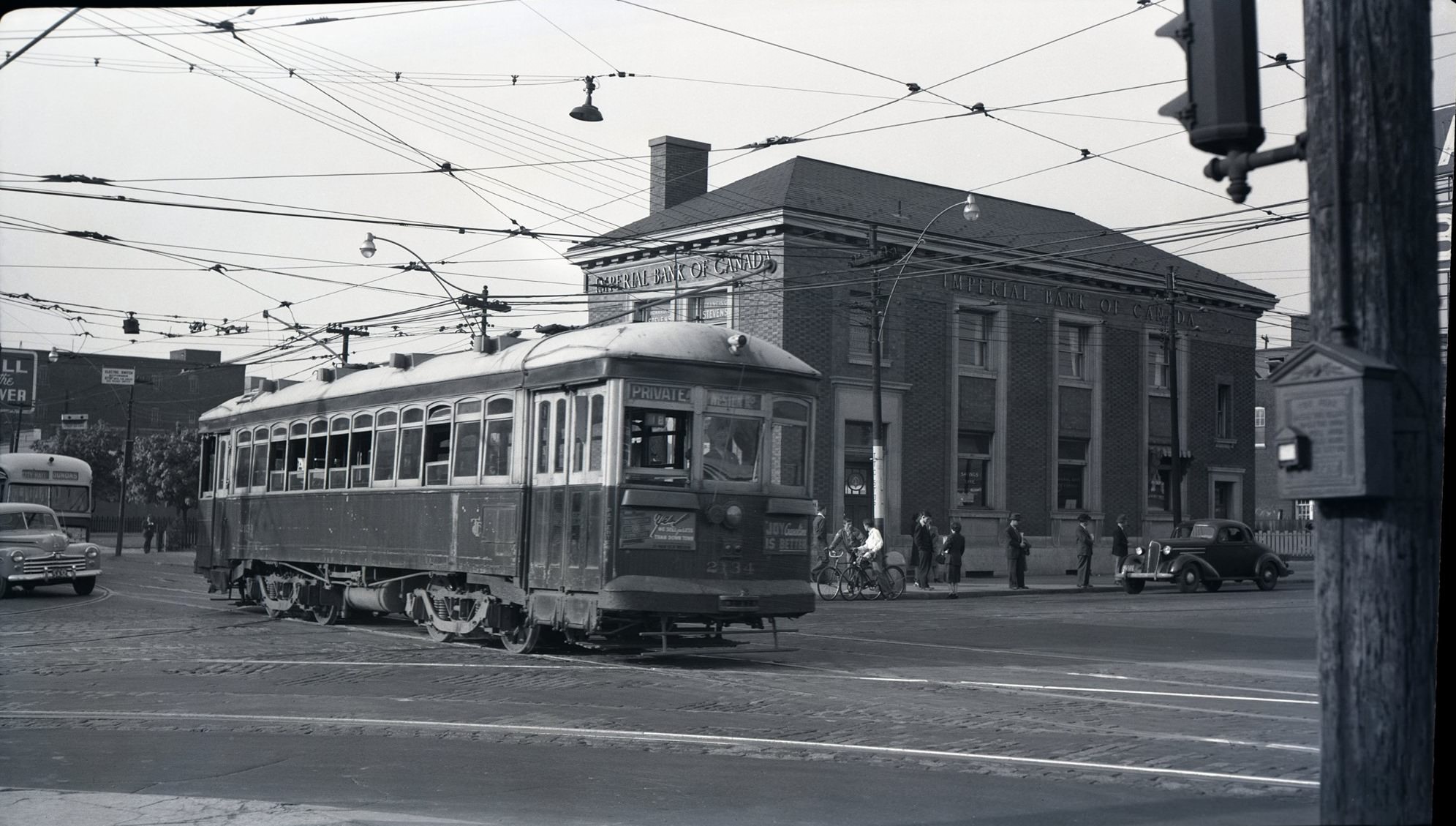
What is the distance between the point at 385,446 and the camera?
18.6m

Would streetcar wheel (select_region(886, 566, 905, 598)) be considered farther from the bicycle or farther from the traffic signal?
the traffic signal

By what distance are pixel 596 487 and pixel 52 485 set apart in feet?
78.6

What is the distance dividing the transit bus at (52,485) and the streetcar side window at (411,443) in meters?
17.5

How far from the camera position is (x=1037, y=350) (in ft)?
124

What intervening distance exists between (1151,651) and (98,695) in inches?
456

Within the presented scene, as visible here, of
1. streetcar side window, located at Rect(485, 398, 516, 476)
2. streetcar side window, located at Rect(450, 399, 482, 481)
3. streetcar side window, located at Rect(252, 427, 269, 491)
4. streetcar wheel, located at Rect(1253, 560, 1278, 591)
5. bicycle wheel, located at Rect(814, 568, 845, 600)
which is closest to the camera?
streetcar side window, located at Rect(485, 398, 516, 476)

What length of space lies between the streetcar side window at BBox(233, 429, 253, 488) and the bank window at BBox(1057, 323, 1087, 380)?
22653mm

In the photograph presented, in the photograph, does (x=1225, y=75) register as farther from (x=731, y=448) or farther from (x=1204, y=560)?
(x=1204, y=560)

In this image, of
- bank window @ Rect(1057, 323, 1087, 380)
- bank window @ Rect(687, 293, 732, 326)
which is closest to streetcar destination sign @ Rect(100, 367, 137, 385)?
bank window @ Rect(687, 293, 732, 326)

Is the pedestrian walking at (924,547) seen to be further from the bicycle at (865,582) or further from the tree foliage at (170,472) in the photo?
the tree foliage at (170,472)

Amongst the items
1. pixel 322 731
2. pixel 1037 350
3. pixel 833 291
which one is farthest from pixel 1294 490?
pixel 1037 350

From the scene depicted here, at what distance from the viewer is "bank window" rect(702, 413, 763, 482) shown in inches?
Result: 575

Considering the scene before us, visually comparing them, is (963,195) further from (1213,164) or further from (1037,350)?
(1213,164)

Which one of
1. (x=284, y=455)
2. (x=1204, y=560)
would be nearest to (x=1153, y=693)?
(x=284, y=455)
